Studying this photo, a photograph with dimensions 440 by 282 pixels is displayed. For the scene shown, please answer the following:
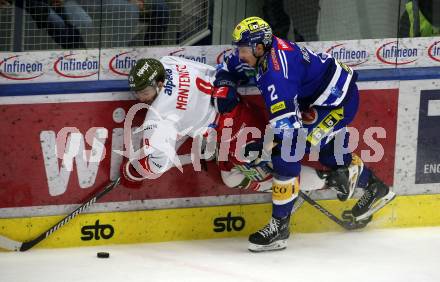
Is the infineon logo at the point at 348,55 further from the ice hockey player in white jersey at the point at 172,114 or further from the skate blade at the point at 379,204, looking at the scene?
the skate blade at the point at 379,204

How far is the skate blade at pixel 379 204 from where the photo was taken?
6.35 m

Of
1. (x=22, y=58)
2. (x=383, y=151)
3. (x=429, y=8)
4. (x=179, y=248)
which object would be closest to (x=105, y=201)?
(x=179, y=248)

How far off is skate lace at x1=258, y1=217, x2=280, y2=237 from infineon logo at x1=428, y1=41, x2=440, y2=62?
55.4 inches

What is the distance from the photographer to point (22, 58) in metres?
5.68

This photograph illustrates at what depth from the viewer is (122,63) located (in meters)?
5.88

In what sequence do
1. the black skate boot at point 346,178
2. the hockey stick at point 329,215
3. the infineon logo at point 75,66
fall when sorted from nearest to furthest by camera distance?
the infineon logo at point 75,66, the black skate boot at point 346,178, the hockey stick at point 329,215

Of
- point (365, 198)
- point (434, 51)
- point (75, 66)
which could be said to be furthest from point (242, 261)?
point (434, 51)

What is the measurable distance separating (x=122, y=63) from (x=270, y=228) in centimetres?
121

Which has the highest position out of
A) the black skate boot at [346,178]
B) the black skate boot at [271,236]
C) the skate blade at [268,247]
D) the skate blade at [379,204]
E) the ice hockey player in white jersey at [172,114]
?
the ice hockey player in white jersey at [172,114]

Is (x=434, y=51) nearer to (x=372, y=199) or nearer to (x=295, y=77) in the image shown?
(x=372, y=199)

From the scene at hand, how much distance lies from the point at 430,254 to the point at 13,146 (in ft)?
7.70

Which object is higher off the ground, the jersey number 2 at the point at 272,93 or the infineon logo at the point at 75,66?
the infineon logo at the point at 75,66

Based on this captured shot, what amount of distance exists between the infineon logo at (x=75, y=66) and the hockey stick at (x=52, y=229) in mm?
605

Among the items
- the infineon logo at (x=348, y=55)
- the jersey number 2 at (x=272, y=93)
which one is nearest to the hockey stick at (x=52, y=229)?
the jersey number 2 at (x=272, y=93)
